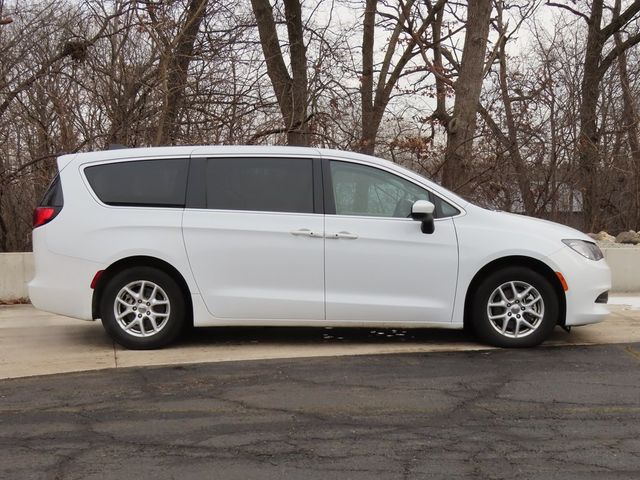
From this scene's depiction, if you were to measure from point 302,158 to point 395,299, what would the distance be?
1.61 m

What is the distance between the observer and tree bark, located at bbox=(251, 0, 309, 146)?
11867 millimetres

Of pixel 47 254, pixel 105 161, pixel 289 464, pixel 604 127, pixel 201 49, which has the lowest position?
pixel 289 464

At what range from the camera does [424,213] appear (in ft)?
21.4

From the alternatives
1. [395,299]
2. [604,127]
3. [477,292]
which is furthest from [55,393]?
→ [604,127]

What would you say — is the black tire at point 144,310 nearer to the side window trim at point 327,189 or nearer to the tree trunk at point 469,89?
the side window trim at point 327,189

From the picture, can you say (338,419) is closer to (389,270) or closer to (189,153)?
(389,270)

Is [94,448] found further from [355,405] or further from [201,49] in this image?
[201,49]

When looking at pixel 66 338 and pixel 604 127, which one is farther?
pixel 604 127

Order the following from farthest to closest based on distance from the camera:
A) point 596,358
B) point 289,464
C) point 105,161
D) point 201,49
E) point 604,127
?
point 604,127 → point 201,49 → point 105,161 → point 596,358 → point 289,464

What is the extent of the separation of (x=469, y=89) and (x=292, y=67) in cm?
324

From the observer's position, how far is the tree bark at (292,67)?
1187 centimetres

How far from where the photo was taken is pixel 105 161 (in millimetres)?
6867

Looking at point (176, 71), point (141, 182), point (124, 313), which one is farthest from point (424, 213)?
point (176, 71)

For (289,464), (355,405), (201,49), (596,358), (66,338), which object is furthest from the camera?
(201,49)
